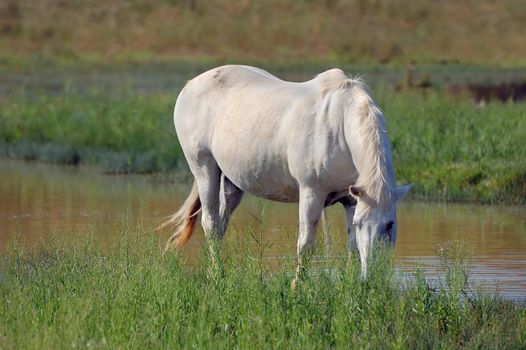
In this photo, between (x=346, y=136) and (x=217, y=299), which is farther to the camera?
(x=346, y=136)

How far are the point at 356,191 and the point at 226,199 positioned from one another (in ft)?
8.20

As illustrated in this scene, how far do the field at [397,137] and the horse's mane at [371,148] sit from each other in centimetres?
640

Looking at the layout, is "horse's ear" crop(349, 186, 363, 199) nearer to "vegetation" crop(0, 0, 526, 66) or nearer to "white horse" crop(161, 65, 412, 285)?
"white horse" crop(161, 65, 412, 285)

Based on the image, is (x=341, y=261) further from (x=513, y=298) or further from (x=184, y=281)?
(x=513, y=298)

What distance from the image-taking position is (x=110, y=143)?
21.1 m

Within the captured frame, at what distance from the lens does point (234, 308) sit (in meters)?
7.64

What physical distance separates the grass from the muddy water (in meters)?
0.38

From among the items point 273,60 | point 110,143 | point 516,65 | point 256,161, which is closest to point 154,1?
point 273,60

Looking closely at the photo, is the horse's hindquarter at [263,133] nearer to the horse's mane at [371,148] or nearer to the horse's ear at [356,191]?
the horse's mane at [371,148]

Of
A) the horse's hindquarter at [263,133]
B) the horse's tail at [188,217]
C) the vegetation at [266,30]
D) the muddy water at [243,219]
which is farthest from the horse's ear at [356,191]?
the vegetation at [266,30]

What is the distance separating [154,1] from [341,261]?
159ft

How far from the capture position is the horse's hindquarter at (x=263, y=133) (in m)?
8.88

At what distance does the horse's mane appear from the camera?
807 cm

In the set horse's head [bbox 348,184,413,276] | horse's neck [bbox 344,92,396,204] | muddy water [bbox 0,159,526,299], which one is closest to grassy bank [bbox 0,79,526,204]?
muddy water [bbox 0,159,526,299]
